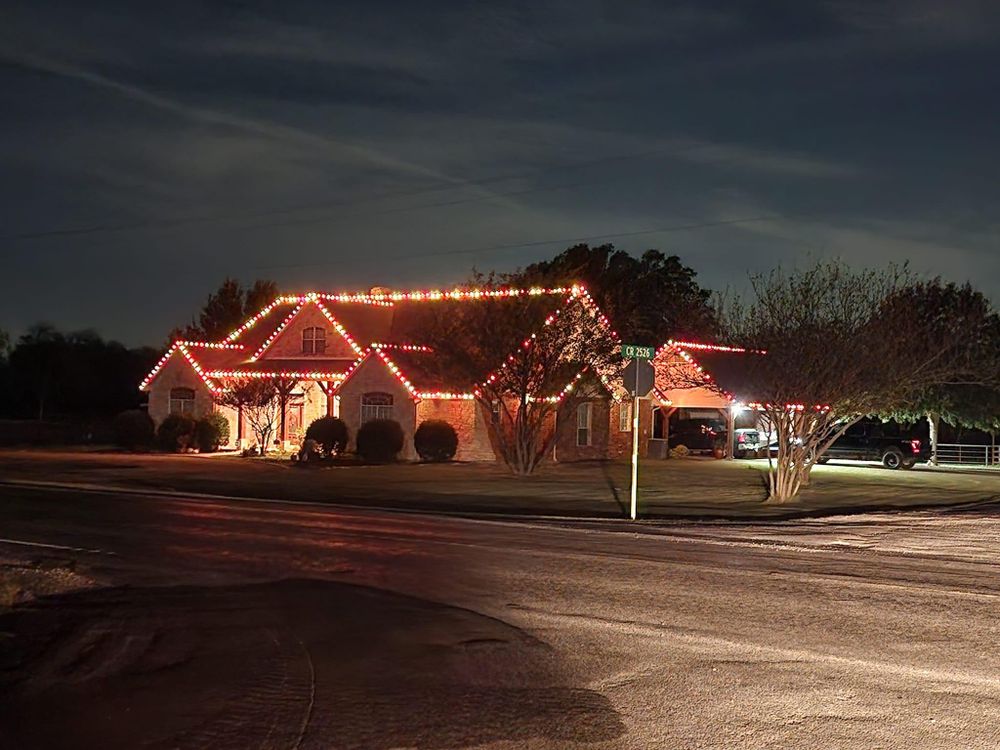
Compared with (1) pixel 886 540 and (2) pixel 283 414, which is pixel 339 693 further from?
(2) pixel 283 414

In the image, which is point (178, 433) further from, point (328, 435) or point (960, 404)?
point (960, 404)

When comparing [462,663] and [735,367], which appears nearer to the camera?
[462,663]

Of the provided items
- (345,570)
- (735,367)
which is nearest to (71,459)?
(735,367)

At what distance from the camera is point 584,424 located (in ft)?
152

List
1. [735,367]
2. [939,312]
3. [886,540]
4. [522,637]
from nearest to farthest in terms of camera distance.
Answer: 1. [522,637]
2. [886,540]
3. [735,367]
4. [939,312]

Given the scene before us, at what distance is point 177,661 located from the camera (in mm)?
9492

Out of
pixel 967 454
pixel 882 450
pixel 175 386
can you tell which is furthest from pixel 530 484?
pixel 967 454

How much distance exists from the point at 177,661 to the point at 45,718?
1.70 metres

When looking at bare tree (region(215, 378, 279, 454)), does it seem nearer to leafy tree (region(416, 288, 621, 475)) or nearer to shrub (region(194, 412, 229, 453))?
shrub (region(194, 412, 229, 453))

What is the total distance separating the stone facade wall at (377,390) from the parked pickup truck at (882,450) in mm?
15776

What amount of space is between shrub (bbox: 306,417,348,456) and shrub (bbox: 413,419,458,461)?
268cm

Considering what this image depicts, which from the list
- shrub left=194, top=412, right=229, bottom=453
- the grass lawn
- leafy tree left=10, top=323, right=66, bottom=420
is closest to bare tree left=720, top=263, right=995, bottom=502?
the grass lawn

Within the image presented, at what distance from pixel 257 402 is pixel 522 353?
12.6 m

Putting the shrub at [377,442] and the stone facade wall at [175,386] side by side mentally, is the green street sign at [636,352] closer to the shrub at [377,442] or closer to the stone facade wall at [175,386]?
the shrub at [377,442]
